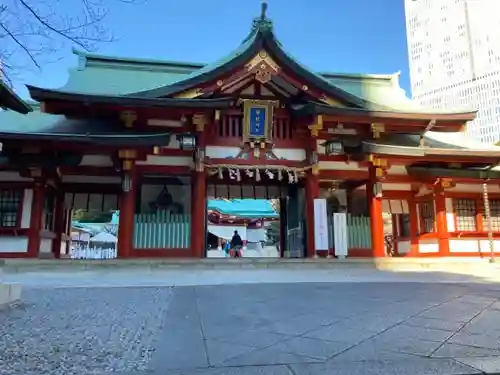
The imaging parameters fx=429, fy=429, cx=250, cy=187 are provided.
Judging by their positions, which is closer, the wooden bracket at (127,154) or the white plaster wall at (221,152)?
the wooden bracket at (127,154)

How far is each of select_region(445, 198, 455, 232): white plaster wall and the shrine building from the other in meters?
0.04

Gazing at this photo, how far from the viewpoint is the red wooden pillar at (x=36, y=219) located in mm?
12555

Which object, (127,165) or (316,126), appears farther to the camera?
(316,126)

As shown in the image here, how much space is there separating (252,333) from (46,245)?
39.0 ft

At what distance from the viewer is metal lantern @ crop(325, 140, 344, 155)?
44.2ft

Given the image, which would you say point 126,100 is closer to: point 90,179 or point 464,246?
point 90,179

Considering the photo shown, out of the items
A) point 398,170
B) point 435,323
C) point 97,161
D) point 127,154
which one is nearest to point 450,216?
point 398,170

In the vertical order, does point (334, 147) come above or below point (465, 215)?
above

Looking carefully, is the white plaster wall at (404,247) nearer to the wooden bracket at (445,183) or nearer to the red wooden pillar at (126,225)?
the wooden bracket at (445,183)

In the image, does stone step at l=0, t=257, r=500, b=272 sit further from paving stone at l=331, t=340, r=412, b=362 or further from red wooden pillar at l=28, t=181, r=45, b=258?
paving stone at l=331, t=340, r=412, b=362

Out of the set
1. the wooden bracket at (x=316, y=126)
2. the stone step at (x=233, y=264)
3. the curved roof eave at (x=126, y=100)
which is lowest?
the stone step at (x=233, y=264)

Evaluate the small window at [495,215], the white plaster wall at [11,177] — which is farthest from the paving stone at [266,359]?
the small window at [495,215]

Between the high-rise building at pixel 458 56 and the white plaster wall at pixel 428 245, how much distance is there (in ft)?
167

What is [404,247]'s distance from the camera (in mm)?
16828
